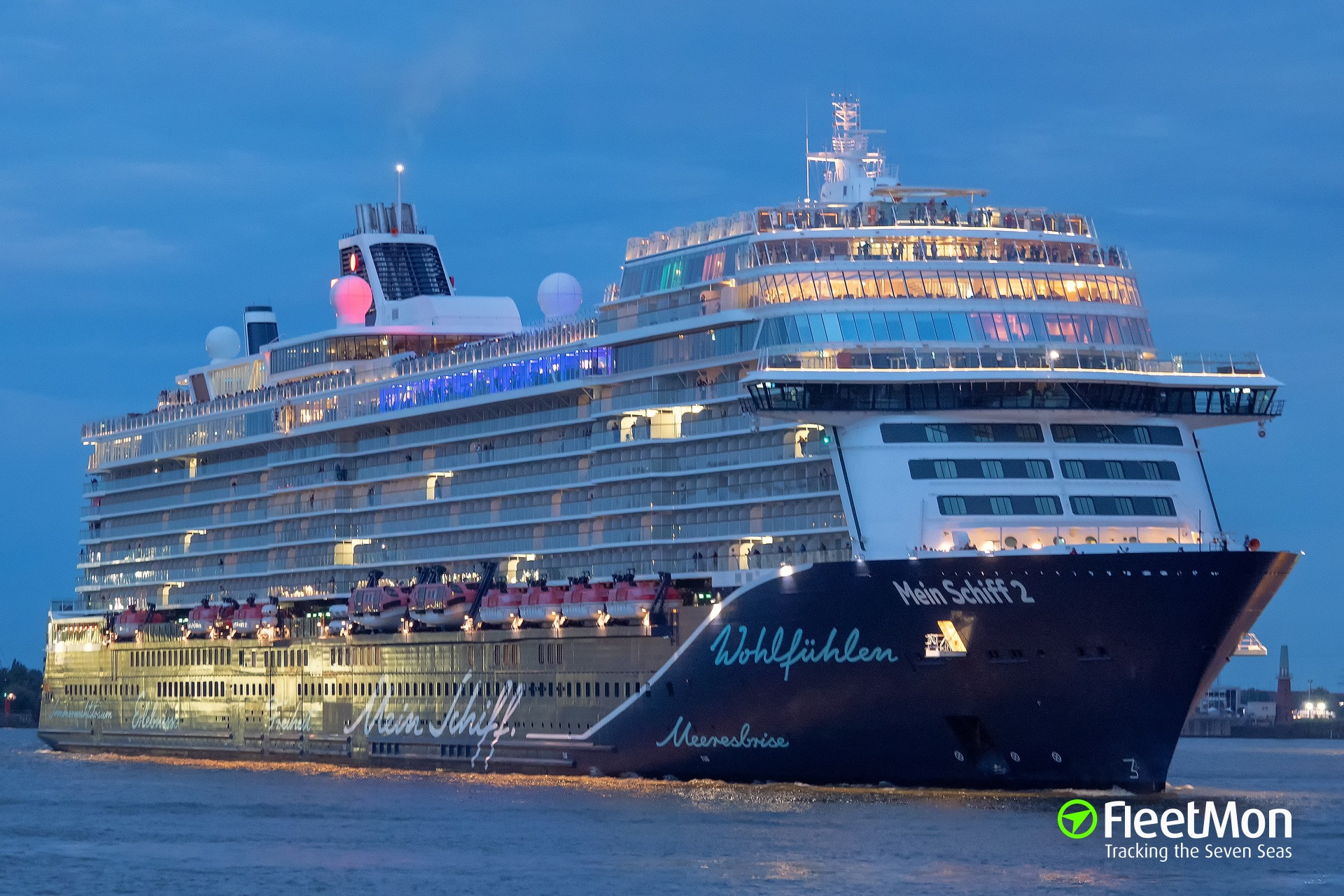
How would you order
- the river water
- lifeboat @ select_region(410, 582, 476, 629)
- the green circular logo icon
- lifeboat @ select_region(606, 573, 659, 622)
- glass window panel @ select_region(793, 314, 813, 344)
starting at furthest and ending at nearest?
lifeboat @ select_region(410, 582, 476, 629) → lifeboat @ select_region(606, 573, 659, 622) → glass window panel @ select_region(793, 314, 813, 344) → the green circular logo icon → the river water

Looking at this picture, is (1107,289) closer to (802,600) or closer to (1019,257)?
(1019,257)

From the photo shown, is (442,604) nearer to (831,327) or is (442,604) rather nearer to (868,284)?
(831,327)

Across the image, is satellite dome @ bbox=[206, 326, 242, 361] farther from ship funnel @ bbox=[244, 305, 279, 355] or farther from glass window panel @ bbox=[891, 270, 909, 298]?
glass window panel @ bbox=[891, 270, 909, 298]

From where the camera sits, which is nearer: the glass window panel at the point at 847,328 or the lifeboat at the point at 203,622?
the glass window panel at the point at 847,328

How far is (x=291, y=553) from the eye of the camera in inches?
3157

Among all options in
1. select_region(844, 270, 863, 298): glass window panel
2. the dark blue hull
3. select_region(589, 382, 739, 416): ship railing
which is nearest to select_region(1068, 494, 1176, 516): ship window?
the dark blue hull

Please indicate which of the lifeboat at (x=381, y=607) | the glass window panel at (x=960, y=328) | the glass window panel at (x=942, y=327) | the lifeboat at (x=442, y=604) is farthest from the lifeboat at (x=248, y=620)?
the glass window panel at (x=960, y=328)

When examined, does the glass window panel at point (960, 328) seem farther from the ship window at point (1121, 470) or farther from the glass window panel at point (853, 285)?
the ship window at point (1121, 470)

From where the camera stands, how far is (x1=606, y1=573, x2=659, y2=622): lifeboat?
60.6 m

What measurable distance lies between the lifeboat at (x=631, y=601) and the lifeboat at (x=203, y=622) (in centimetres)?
2587

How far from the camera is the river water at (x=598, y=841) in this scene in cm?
4353

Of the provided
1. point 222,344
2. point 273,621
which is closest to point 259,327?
point 222,344

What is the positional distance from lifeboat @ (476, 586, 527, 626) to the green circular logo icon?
19.7 m

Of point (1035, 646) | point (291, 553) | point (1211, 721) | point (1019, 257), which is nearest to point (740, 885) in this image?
point (1035, 646)
